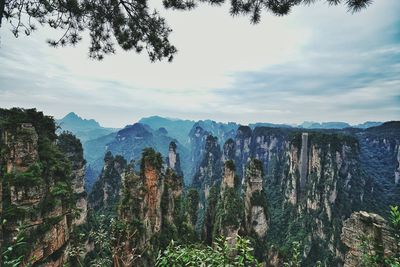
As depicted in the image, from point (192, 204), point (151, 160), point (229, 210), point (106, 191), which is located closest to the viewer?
point (151, 160)

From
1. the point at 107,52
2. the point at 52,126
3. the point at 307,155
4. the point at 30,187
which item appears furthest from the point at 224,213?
the point at 307,155

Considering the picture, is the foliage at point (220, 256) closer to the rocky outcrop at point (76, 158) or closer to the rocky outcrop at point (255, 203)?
the rocky outcrop at point (76, 158)

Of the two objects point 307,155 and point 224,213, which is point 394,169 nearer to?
point 307,155

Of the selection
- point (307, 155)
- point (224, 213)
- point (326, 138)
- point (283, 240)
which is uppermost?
point (326, 138)

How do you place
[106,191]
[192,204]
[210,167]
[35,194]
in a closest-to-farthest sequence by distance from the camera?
[35,194] → [192,204] → [106,191] → [210,167]

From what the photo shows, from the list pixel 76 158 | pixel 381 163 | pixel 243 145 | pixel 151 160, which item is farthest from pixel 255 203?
pixel 243 145

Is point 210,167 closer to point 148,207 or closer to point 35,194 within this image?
point 148,207

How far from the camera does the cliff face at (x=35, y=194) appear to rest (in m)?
13.3

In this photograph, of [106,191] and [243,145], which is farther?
[243,145]

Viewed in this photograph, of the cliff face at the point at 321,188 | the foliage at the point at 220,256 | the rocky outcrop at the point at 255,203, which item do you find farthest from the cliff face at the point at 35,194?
the cliff face at the point at 321,188

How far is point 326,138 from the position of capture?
77.2 meters

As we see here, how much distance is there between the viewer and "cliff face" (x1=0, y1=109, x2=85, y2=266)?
43.6 ft

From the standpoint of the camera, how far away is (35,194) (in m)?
14.5

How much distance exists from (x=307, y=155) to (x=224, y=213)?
157 feet
